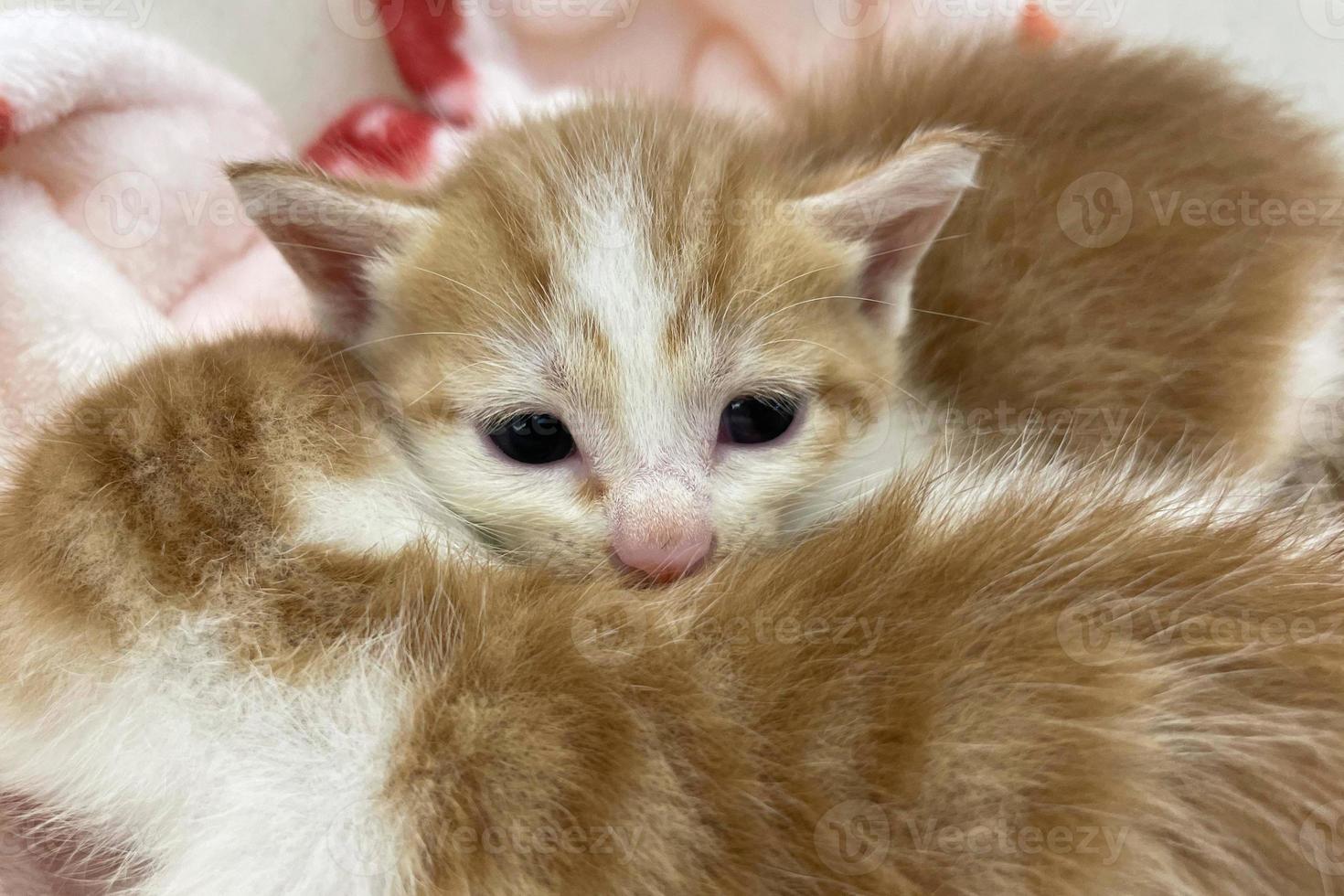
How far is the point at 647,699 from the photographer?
0.58 meters

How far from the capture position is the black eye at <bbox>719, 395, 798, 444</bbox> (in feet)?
3.24

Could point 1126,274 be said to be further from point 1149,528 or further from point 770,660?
point 770,660

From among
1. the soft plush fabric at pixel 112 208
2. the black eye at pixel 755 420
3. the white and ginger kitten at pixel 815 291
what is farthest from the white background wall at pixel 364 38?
the black eye at pixel 755 420

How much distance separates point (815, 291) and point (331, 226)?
1.73 feet

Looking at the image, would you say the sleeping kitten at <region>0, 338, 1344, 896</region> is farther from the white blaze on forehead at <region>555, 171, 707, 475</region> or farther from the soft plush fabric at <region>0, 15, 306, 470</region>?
the soft plush fabric at <region>0, 15, 306, 470</region>

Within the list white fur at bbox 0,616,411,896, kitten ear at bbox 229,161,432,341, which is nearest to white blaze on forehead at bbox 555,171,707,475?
kitten ear at bbox 229,161,432,341

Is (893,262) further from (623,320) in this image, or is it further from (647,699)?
(647,699)

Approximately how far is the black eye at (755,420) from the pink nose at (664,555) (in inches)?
6.3

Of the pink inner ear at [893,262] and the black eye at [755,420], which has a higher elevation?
the pink inner ear at [893,262]

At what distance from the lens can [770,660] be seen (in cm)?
60

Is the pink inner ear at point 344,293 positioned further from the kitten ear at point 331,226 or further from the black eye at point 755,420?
the black eye at point 755,420

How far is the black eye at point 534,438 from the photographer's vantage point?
0.96 m

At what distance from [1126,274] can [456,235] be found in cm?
79

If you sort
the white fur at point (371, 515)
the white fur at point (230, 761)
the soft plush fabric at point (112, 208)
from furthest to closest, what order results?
the soft plush fabric at point (112, 208), the white fur at point (371, 515), the white fur at point (230, 761)
